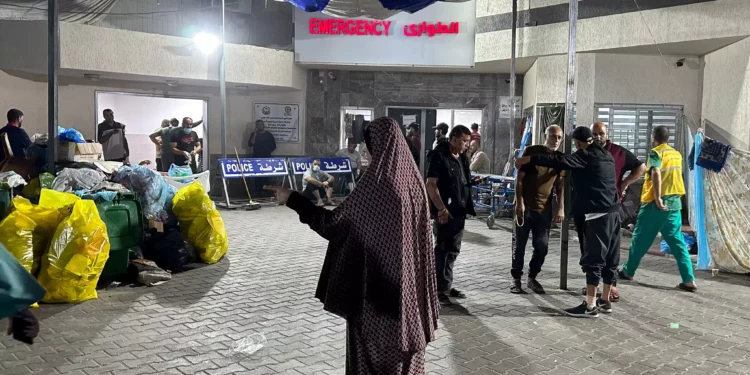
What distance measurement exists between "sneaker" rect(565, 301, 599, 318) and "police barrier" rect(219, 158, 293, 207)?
30.5 ft

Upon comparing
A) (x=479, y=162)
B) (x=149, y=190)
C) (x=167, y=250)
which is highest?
(x=479, y=162)

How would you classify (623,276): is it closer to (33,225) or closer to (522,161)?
(522,161)

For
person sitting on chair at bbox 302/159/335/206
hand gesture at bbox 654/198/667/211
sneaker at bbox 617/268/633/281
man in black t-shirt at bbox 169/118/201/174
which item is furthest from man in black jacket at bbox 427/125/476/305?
man in black t-shirt at bbox 169/118/201/174

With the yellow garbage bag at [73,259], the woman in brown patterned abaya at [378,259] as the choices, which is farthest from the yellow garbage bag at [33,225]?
the woman in brown patterned abaya at [378,259]

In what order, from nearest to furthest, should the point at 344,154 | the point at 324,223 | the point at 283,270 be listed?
the point at 324,223 → the point at 283,270 → the point at 344,154

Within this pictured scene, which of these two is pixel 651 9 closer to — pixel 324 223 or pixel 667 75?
pixel 667 75

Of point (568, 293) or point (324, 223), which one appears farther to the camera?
point (568, 293)

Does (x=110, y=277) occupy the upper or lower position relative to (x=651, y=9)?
lower

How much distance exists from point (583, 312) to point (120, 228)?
15.6 feet

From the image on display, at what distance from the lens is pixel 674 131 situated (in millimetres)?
12328

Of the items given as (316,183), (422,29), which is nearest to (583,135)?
(316,183)

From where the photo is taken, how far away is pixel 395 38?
15383 millimetres

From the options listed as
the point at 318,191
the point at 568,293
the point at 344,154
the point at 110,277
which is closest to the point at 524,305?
the point at 568,293

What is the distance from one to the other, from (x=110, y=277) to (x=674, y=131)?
34.4 feet
